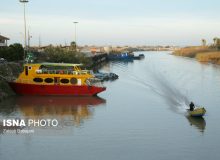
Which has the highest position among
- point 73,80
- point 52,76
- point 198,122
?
point 52,76

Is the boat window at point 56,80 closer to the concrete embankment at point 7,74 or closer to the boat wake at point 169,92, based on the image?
the concrete embankment at point 7,74

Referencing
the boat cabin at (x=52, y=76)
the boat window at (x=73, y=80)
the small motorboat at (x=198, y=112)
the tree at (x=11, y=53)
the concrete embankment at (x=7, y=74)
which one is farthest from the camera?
the tree at (x=11, y=53)

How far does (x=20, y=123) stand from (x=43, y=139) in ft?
20.1

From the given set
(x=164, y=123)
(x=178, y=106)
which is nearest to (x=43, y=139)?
(x=164, y=123)

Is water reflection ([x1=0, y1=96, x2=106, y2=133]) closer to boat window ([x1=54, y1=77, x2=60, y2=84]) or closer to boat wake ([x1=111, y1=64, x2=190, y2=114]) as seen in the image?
boat window ([x1=54, y1=77, x2=60, y2=84])

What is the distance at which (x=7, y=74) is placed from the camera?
56.6 m

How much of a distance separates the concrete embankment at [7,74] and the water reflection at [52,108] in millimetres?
1361

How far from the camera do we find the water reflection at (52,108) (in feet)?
133

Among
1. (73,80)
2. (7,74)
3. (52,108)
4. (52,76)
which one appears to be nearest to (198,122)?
(52,108)

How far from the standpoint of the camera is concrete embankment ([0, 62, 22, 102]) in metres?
51.7

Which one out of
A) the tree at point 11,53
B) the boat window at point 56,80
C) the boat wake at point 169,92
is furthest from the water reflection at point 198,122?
the tree at point 11,53

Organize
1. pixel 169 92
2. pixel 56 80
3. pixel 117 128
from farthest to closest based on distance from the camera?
1. pixel 169 92
2. pixel 56 80
3. pixel 117 128

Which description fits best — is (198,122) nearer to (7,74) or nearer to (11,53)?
(7,74)

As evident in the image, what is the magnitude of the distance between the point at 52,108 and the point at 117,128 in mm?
11999
